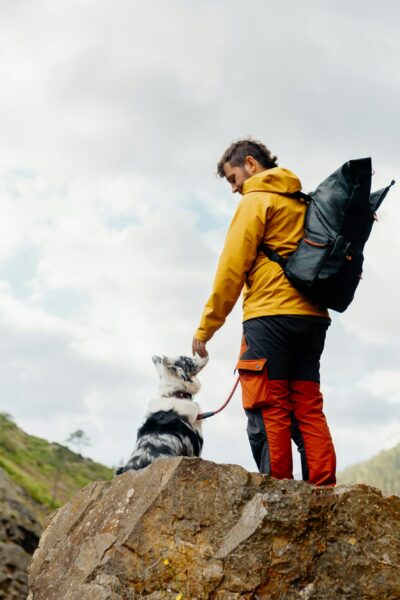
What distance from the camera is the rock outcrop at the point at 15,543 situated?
1217 centimetres

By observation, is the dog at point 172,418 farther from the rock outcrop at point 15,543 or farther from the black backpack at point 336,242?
the rock outcrop at point 15,543

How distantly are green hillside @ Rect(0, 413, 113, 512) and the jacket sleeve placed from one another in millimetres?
18897

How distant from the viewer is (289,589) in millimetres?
4484

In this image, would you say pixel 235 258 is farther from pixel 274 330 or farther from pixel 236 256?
pixel 274 330

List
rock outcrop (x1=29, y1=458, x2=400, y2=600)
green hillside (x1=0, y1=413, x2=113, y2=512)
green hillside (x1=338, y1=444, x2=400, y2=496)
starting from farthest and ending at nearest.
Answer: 1. green hillside (x1=338, y1=444, x2=400, y2=496)
2. green hillside (x1=0, y1=413, x2=113, y2=512)
3. rock outcrop (x1=29, y1=458, x2=400, y2=600)

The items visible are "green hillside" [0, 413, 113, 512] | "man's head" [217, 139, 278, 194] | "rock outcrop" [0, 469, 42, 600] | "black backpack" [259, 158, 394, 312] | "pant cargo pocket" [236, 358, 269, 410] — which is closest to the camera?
"pant cargo pocket" [236, 358, 269, 410]

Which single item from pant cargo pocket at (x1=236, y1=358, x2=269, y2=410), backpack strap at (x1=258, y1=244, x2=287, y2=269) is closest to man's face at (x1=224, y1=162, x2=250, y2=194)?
backpack strap at (x1=258, y1=244, x2=287, y2=269)

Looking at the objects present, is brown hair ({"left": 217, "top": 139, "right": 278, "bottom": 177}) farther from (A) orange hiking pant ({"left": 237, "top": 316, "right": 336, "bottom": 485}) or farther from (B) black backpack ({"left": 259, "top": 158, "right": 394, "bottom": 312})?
(A) orange hiking pant ({"left": 237, "top": 316, "right": 336, "bottom": 485})

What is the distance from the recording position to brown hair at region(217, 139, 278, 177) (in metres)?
6.11

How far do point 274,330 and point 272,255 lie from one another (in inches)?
24.9

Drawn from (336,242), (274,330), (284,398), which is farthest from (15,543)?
(336,242)

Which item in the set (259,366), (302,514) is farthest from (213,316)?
(302,514)

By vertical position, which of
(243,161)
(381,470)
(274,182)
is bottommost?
(274,182)

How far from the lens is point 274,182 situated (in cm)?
572
